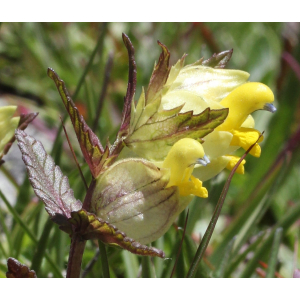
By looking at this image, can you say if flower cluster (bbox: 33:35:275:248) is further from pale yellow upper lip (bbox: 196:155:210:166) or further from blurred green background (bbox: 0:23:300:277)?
blurred green background (bbox: 0:23:300:277)

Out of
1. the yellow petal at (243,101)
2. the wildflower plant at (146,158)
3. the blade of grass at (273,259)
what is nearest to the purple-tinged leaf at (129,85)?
the wildflower plant at (146,158)

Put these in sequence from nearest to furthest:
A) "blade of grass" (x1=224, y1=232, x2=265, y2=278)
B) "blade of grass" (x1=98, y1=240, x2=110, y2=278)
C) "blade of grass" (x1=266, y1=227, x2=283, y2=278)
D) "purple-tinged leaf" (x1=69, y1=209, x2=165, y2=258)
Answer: "purple-tinged leaf" (x1=69, y1=209, x2=165, y2=258)
"blade of grass" (x1=98, y1=240, x2=110, y2=278)
"blade of grass" (x1=266, y1=227, x2=283, y2=278)
"blade of grass" (x1=224, y1=232, x2=265, y2=278)

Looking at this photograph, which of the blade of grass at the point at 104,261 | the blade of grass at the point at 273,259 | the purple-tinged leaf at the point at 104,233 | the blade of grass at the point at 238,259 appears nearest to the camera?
the purple-tinged leaf at the point at 104,233

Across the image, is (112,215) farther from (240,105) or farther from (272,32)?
(272,32)

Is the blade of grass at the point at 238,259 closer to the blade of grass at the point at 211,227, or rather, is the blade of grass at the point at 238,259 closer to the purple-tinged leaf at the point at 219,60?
the blade of grass at the point at 211,227

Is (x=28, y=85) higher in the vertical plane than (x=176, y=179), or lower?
higher

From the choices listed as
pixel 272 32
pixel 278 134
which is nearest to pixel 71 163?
pixel 278 134

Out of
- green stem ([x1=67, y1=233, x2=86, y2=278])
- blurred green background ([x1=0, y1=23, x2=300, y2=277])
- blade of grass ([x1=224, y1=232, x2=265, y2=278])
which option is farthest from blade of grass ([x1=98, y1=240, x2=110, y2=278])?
blade of grass ([x1=224, y1=232, x2=265, y2=278])
